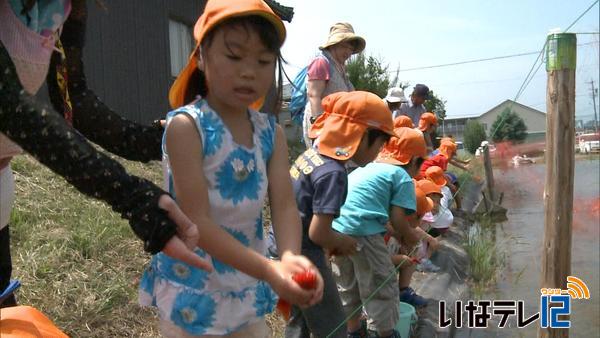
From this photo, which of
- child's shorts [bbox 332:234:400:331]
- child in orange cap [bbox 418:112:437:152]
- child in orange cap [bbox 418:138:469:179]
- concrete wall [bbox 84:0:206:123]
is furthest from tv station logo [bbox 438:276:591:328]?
concrete wall [bbox 84:0:206:123]

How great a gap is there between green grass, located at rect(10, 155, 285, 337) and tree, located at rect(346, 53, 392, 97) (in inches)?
797

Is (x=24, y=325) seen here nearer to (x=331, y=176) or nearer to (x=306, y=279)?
(x=306, y=279)

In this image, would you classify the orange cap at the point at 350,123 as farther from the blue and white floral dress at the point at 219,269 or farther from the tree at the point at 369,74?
the tree at the point at 369,74

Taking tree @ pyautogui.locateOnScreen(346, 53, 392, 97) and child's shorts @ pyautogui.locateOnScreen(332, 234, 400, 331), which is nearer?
child's shorts @ pyautogui.locateOnScreen(332, 234, 400, 331)

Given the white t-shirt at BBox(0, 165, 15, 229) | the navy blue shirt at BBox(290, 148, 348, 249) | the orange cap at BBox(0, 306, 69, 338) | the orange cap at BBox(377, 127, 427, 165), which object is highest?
the white t-shirt at BBox(0, 165, 15, 229)

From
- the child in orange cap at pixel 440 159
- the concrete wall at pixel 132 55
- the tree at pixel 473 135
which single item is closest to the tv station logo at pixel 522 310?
the child in orange cap at pixel 440 159

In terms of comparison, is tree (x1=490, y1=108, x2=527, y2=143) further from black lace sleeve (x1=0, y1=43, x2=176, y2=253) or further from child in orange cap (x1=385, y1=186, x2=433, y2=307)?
black lace sleeve (x1=0, y1=43, x2=176, y2=253)

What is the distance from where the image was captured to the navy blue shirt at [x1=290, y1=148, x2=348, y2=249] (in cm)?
272

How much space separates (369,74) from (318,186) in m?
22.7

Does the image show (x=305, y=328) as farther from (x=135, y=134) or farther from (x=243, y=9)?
(x=243, y=9)

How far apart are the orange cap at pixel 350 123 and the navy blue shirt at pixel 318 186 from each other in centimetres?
6

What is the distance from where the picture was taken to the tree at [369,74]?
24031 millimetres

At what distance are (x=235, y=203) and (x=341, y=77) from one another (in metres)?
2.81

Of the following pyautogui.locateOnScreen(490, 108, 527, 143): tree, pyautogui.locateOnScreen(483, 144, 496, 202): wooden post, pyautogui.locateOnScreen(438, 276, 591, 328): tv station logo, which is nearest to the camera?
pyautogui.locateOnScreen(438, 276, 591, 328): tv station logo
